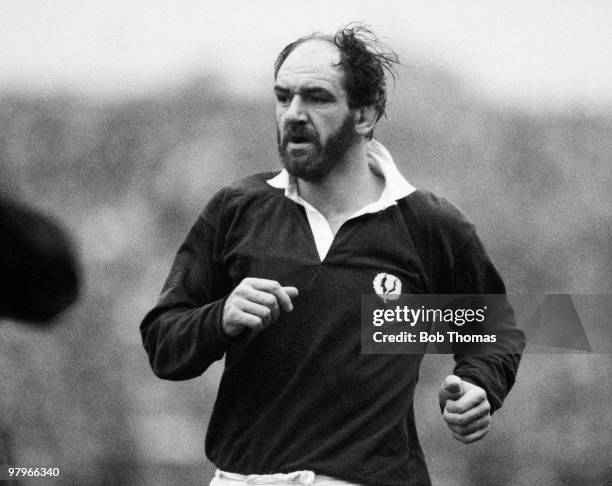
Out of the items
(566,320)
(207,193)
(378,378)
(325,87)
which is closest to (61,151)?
(207,193)

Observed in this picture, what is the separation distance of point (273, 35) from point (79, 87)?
0.37 m

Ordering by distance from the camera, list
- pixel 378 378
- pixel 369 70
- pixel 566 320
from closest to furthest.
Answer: pixel 378 378, pixel 369 70, pixel 566 320

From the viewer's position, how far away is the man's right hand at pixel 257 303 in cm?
117

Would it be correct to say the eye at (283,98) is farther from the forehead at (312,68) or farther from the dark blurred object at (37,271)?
the dark blurred object at (37,271)

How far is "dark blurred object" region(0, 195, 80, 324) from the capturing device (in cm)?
169

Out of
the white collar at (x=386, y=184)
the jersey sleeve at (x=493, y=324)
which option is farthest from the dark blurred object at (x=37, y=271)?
the jersey sleeve at (x=493, y=324)

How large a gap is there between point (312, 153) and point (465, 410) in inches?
17.3

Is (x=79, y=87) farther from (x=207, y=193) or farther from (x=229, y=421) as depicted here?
(x=229, y=421)

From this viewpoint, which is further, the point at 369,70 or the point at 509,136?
the point at 509,136

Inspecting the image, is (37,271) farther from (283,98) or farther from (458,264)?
(458,264)

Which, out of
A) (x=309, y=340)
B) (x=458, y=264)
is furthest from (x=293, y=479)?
(x=458, y=264)

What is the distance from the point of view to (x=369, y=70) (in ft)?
4.77

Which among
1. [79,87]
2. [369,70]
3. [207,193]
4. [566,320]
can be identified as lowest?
[566,320]

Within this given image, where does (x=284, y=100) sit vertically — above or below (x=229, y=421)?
above
